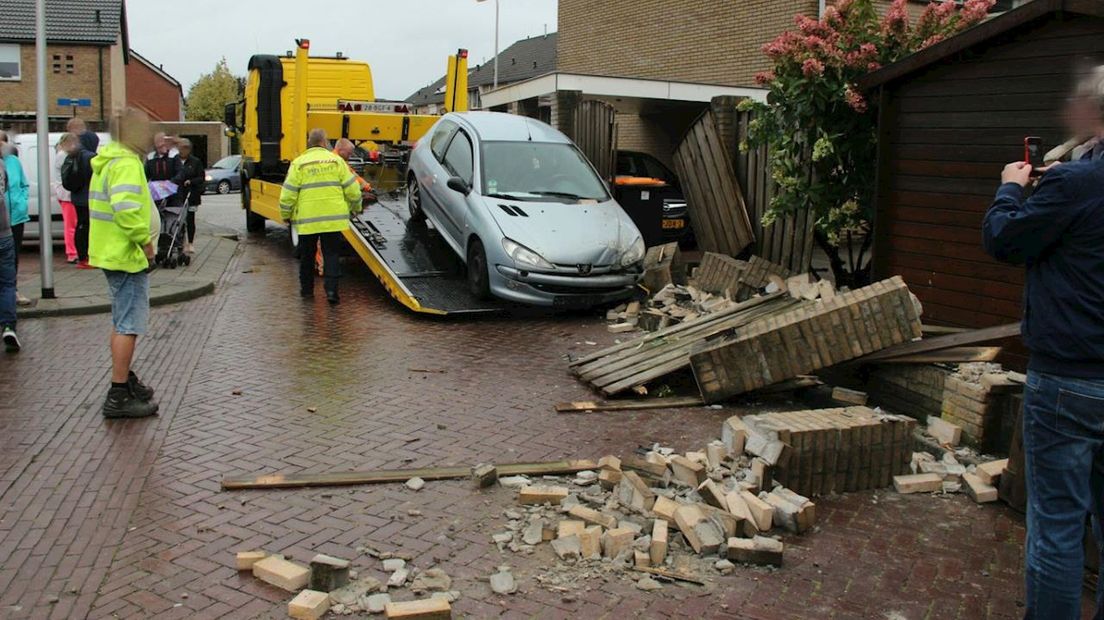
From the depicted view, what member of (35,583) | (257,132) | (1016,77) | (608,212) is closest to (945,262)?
(1016,77)

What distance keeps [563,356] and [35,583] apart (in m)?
5.04

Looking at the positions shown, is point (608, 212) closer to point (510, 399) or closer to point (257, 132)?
point (510, 399)

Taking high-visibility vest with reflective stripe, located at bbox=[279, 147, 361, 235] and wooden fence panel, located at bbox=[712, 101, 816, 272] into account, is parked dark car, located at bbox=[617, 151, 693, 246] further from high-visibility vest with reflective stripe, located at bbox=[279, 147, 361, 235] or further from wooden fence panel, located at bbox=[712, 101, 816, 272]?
high-visibility vest with reflective stripe, located at bbox=[279, 147, 361, 235]

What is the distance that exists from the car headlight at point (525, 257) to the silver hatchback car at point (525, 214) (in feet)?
0.03

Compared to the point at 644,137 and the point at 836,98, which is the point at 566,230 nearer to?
the point at 836,98

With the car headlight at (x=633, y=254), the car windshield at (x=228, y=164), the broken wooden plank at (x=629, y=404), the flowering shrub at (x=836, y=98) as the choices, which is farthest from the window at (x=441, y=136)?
the car windshield at (x=228, y=164)

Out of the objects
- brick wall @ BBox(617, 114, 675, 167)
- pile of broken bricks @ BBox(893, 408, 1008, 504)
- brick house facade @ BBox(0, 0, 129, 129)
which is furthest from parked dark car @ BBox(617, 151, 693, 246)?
brick house facade @ BBox(0, 0, 129, 129)

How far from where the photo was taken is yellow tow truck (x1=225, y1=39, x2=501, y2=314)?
10.5m

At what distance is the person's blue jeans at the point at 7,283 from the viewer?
795 centimetres

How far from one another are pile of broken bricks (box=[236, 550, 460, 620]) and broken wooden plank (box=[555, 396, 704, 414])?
2.64 m

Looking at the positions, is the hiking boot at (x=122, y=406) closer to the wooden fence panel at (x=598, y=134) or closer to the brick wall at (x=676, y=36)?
the wooden fence panel at (x=598, y=134)

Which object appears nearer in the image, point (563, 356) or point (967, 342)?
point (967, 342)

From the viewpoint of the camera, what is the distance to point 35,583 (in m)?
3.94

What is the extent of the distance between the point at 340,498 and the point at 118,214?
2698 millimetres
